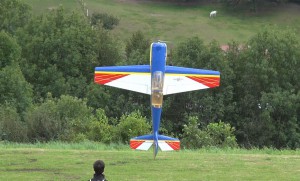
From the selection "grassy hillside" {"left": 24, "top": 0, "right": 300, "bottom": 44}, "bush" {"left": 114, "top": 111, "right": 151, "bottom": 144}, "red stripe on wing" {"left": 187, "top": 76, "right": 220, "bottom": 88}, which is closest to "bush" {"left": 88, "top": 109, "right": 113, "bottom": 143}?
"bush" {"left": 114, "top": 111, "right": 151, "bottom": 144}

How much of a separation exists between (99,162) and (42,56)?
46428 mm

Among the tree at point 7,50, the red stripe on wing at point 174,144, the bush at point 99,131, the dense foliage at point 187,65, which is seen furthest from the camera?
the dense foliage at point 187,65

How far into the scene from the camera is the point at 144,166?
50.6ft

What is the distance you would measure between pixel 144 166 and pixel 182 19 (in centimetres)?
7481

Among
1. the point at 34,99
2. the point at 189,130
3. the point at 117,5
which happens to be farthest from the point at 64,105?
the point at 117,5

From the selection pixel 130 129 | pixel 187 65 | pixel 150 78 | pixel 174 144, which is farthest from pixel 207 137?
pixel 187 65

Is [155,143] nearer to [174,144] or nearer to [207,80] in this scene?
[174,144]

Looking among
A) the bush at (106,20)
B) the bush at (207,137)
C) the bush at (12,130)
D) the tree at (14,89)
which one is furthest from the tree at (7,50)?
the bush at (106,20)

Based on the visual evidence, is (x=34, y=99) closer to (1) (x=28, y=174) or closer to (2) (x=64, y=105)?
(2) (x=64, y=105)

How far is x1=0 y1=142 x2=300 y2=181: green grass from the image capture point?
560 inches

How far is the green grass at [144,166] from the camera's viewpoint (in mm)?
14227

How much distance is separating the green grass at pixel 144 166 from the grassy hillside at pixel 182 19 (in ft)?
195

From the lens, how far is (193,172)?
14.8 m

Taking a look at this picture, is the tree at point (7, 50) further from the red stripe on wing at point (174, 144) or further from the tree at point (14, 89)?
the red stripe on wing at point (174, 144)
